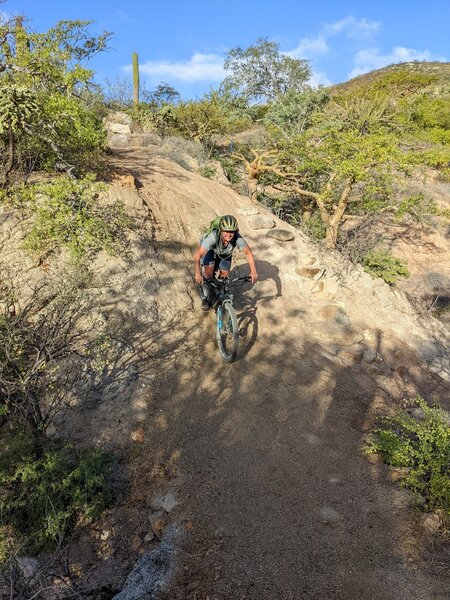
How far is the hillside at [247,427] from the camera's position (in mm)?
3338

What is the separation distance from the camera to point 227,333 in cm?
616

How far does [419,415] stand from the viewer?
5992mm

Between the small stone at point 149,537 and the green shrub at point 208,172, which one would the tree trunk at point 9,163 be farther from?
the green shrub at point 208,172

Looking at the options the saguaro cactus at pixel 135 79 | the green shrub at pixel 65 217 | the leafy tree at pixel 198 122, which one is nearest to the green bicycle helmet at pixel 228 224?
the green shrub at pixel 65 217

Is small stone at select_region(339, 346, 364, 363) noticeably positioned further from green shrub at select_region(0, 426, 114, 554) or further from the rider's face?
green shrub at select_region(0, 426, 114, 554)

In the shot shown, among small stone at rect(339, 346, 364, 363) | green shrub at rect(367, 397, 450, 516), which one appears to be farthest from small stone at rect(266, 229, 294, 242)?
green shrub at rect(367, 397, 450, 516)

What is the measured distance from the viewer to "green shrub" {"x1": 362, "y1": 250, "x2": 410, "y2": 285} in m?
10.4

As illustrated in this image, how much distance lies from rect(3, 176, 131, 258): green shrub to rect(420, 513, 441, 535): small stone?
5.71 metres

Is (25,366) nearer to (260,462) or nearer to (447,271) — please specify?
(260,462)

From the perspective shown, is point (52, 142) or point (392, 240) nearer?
Result: point (52, 142)

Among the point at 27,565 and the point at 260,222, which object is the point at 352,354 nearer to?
the point at 260,222

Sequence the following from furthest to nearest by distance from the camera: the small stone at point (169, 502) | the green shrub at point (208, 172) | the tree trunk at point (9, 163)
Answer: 1. the green shrub at point (208, 172)
2. the tree trunk at point (9, 163)
3. the small stone at point (169, 502)

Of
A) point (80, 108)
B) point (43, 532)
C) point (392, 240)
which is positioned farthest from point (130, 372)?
point (392, 240)

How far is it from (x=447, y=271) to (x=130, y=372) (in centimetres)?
1381
